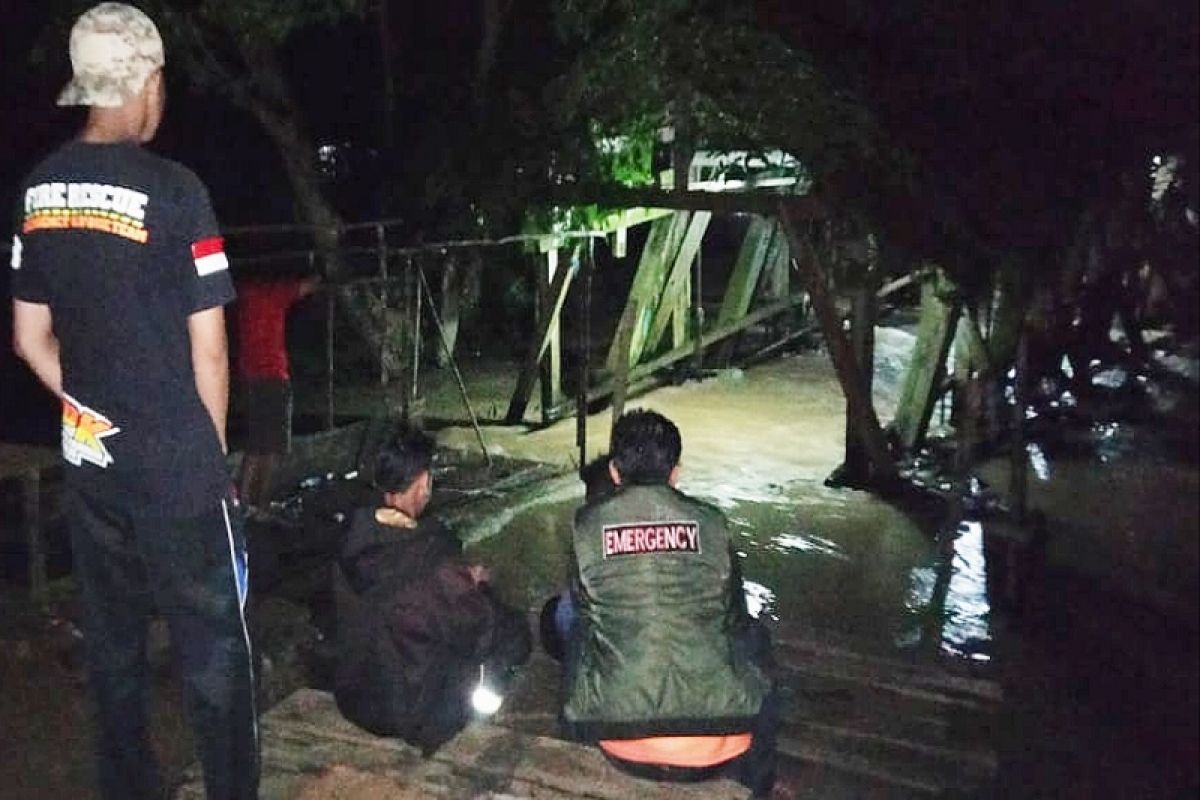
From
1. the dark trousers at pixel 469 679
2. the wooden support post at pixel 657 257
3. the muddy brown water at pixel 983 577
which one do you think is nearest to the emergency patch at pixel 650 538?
the dark trousers at pixel 469 679

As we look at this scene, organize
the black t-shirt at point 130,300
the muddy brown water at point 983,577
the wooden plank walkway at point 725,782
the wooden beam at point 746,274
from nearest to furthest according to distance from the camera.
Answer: the black t-shirt at point 130,300 → the wooden plank walkway at point 725,782 → the muddy brown water at point 983,577 → the wooden beam at point 746,274

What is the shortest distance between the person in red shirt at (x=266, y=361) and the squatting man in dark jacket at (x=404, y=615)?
3499 mm

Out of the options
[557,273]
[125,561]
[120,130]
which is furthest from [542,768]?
[557,273]

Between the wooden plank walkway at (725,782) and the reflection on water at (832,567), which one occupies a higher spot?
the wooden plank walkway at (725,782)

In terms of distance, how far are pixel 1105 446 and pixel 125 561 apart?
30.9ft

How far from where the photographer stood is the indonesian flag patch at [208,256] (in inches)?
119

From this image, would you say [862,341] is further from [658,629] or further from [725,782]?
[658,629]

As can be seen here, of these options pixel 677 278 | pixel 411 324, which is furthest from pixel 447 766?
pixel 677 278

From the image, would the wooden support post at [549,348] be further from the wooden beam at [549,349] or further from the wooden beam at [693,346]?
the wooden beam at [693,346]

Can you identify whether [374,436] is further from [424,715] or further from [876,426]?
[424,715]

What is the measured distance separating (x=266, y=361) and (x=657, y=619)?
15.4 ft

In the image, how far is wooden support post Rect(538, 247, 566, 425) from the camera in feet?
35.1

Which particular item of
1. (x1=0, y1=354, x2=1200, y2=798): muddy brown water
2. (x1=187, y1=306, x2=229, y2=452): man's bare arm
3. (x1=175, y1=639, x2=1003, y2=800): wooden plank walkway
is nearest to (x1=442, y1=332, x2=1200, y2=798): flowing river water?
(x1=0, y1=354, x2=1200, y2=798): muddy brown water

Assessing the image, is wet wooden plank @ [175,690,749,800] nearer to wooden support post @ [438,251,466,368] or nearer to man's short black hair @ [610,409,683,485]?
man's short black hair @ [610,409,683,485]
